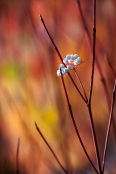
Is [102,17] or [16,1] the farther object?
[16,1]

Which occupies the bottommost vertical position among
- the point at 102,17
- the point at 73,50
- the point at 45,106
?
the point at 45,106

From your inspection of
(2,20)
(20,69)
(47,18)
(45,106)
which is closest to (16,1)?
(2,20)

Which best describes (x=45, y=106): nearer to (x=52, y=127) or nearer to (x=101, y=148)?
(x=52, y=127)

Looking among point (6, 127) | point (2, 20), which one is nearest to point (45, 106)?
point (6, 127)

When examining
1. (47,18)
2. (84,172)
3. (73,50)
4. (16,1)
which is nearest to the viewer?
(84,172)

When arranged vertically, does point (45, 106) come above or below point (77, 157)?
above

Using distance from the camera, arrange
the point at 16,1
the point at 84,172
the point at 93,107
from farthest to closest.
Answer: the point at 16,1 → the point at 93,107 → the point at 84,172
